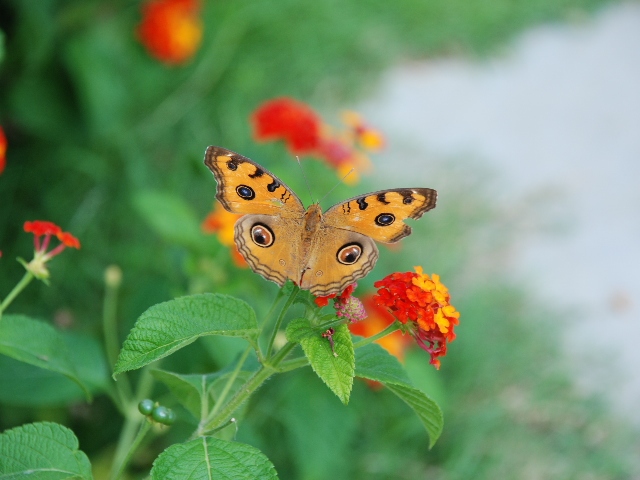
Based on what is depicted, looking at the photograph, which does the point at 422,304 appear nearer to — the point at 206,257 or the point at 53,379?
the point at 206,257

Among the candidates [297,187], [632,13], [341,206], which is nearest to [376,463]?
[297,187]

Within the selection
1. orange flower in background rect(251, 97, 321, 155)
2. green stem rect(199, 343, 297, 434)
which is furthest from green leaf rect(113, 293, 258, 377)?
orange flower in background rect(251, 97, 321, 155)

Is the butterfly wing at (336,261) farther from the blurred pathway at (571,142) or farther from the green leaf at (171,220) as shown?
the blurred pathway at (571,142)

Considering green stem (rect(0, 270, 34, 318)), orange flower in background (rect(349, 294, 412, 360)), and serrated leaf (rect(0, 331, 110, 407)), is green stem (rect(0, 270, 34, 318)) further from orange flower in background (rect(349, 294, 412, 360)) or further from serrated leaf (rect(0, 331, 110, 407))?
orange flower in background (rect(349, 294, 412, 360))

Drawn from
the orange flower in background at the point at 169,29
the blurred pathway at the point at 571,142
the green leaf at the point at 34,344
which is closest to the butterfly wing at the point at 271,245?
the green leaf at the point at 34,344

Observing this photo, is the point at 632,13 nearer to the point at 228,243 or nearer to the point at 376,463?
the point at 376,463
